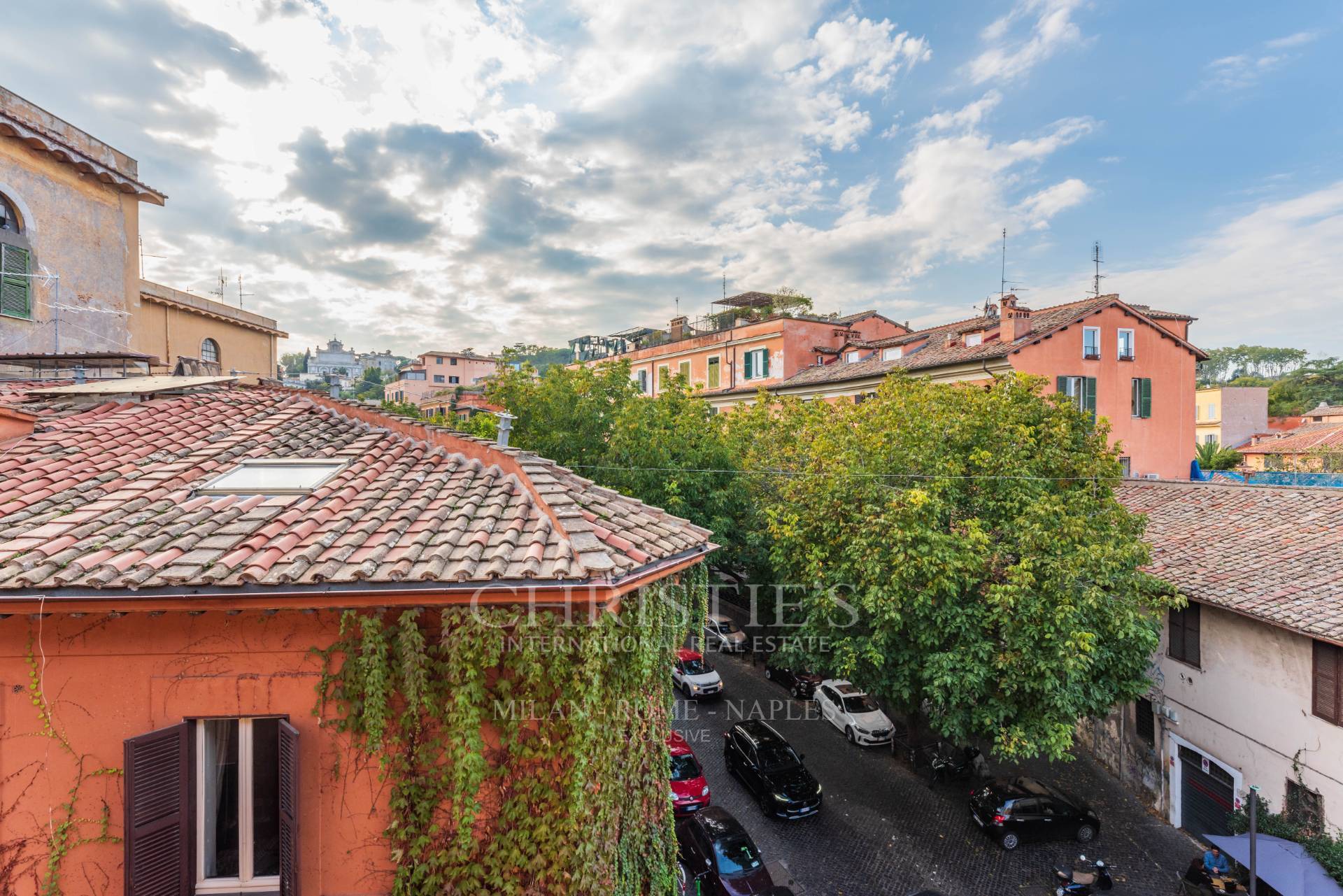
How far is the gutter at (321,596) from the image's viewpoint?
362cm

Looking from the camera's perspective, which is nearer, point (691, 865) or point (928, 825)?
point (691, 865)

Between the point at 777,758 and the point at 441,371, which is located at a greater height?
the point at 441,371

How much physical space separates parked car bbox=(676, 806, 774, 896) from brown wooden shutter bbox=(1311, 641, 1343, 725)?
381 inches

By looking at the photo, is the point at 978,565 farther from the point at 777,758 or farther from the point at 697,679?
the point at 697,679

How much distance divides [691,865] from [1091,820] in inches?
331

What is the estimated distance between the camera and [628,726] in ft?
16.3

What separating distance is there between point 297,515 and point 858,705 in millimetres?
16053

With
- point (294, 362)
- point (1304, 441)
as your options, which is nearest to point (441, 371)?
point (294, 362)

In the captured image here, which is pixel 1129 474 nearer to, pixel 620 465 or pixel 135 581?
pixel 620 465

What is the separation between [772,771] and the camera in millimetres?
13078

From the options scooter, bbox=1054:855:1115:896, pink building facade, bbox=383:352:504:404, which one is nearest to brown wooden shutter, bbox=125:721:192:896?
scooter, bbox=1054:855:1115:896

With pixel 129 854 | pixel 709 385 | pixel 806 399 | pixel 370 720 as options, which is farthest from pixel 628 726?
pixel 709 385

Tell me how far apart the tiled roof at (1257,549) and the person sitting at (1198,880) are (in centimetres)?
452

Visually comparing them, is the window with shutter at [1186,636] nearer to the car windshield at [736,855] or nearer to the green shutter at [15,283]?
the car windshield at [736,855]
